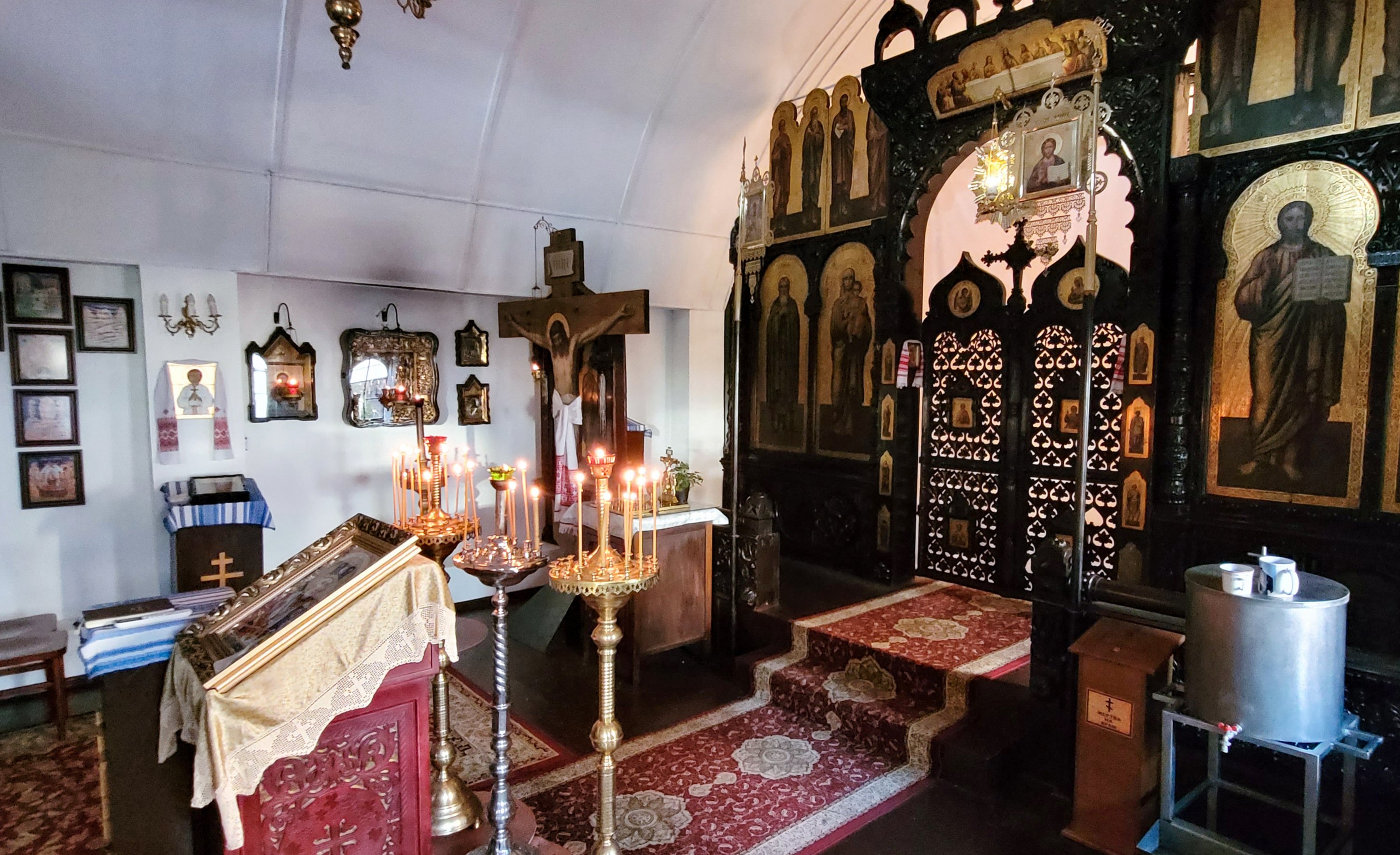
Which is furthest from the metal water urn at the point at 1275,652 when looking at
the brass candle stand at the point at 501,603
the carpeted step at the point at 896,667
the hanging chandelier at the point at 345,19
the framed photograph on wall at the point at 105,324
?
the framed photograph on wall at the point at 105,324

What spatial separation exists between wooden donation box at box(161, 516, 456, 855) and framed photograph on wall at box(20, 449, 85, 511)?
11.9ft

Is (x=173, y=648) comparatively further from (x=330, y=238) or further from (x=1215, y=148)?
(x=1215, y=148)

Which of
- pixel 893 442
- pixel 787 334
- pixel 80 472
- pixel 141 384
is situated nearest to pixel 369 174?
pixel 141 384

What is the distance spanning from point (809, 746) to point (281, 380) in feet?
15.5

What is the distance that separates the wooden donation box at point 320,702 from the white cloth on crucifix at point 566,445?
3964 mm

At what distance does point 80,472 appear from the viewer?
4.98 m

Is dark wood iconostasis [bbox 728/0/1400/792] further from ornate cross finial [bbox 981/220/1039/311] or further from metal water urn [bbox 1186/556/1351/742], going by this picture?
metal water urn [bbox 1186/556/1351/742]

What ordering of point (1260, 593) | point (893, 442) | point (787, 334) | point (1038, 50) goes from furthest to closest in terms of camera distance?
point (787, 334), point (893, 442), point (1038, 50), point (1260, 593)

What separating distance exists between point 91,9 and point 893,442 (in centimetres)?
571

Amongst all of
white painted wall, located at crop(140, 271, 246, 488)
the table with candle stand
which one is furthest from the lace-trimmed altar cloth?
white painted wall, located at crop(140, 271, 246, 488)

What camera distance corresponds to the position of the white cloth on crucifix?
6520 mm

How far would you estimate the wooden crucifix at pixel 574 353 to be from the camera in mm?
5426

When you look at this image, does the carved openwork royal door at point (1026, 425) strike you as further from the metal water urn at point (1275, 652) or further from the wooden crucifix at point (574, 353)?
the wooden crucifix at point (574, 353)

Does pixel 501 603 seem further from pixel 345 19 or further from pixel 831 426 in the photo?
pixel 831 426
